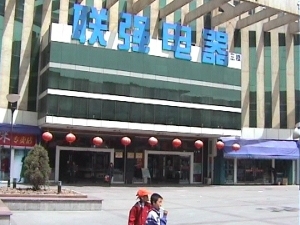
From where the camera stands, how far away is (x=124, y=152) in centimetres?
2908

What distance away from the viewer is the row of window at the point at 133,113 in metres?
24.4

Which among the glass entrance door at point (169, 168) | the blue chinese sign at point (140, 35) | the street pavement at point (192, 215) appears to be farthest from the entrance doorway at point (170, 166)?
the street pavement at point (192, 215)

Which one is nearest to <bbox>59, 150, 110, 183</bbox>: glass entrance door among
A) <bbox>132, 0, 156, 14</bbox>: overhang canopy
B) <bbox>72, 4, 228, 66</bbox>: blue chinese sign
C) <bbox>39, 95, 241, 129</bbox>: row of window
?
<bbox>39, 95, 241, 129</bbox>: row of window

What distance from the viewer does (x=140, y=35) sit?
88.6 ft

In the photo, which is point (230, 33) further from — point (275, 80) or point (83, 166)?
point (83, 166)

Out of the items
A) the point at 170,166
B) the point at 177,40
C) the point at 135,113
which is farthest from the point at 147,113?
the point at 170,166

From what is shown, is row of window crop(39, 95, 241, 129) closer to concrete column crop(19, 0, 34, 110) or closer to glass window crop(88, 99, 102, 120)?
glass window crop(88, 99, 102, 120)

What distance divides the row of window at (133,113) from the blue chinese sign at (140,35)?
10.9ft

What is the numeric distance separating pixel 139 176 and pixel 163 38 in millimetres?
9107

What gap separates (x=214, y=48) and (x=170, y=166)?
8500mm

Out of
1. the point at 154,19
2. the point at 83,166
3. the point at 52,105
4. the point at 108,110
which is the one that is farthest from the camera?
the point at 154,19

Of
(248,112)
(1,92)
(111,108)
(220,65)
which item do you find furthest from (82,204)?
(248,112)

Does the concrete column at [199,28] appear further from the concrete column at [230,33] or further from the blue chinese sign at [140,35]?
the concrete column at [230,33]

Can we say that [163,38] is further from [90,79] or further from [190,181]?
[190,181]
